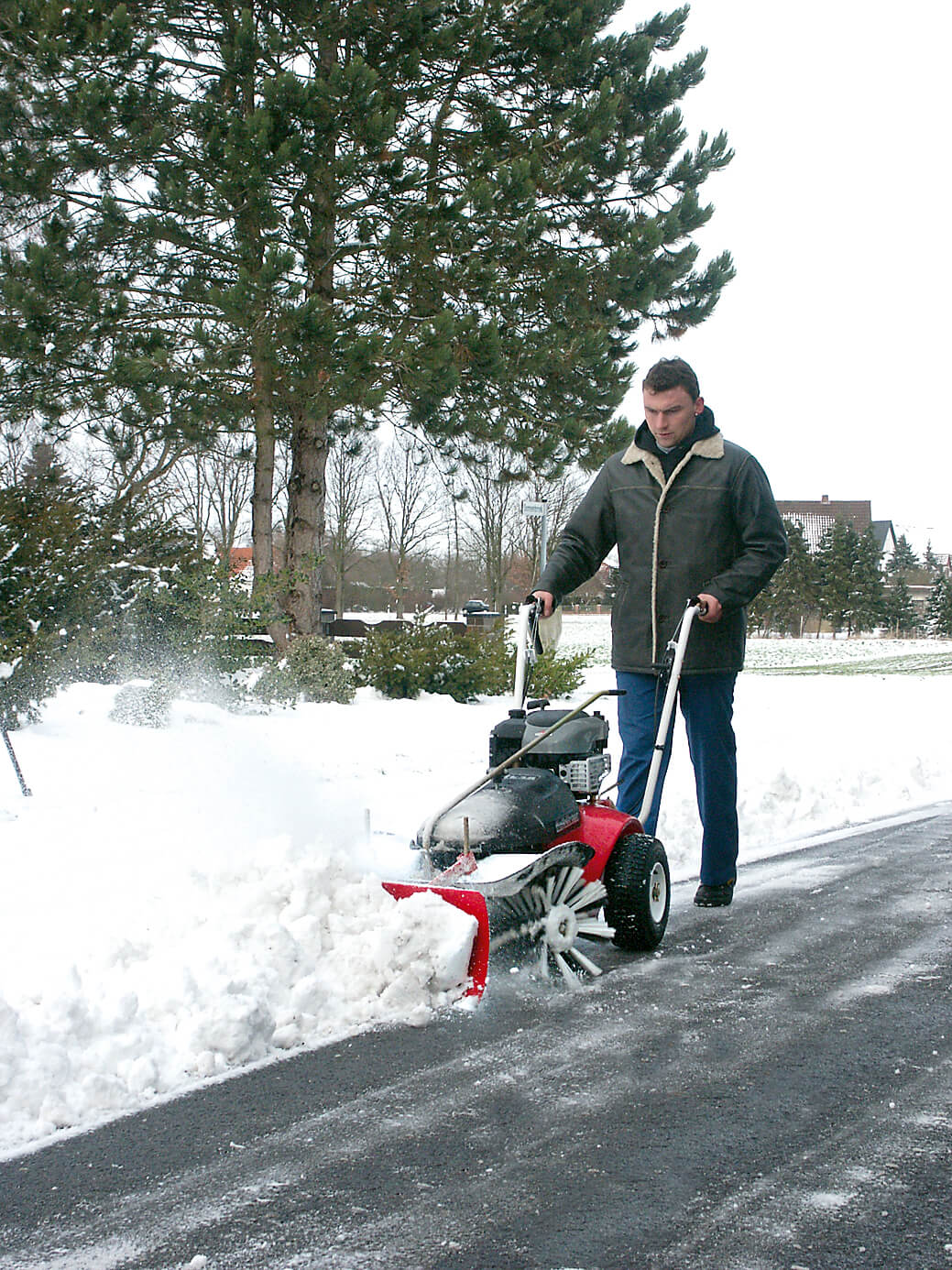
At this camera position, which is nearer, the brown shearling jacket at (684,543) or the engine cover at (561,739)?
the engine cover at (561,739)

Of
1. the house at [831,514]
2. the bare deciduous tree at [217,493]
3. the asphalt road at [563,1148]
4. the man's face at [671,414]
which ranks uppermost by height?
the house at [831,514]

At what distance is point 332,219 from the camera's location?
1381cm

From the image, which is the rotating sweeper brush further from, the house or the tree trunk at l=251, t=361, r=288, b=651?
the house

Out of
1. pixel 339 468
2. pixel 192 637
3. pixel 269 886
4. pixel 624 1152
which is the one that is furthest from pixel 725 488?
pixel 339 468

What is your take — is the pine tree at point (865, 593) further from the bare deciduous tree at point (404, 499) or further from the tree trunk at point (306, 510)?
the tree trunk at point (306, 510)

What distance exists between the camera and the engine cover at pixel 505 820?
3.99 m

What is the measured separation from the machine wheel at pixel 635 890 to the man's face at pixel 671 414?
1607 millimetres

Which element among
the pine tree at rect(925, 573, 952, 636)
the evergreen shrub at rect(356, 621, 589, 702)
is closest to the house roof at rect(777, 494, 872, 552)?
the pine tree at rect(925, 573, 952, 636)

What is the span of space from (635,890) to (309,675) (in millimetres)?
7842

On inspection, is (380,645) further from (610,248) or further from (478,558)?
(478,558)

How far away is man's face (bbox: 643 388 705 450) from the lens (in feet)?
16.2

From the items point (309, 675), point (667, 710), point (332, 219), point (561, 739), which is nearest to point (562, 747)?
point (561, 739)

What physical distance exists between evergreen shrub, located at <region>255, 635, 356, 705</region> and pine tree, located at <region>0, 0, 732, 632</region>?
0.87m

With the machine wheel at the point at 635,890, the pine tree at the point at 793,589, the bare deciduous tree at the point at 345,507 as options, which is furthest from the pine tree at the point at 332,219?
the pine tree at the point at 793,589
